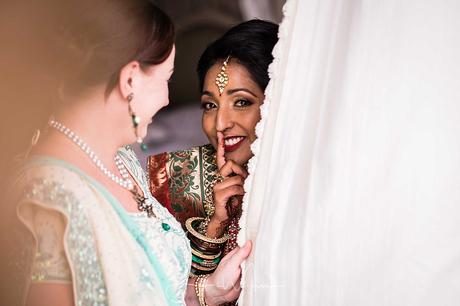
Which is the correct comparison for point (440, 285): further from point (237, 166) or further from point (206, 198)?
point (206, 198)

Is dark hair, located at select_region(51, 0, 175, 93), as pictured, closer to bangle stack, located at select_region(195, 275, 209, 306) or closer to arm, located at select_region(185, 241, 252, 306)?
arm, located at select_region(185, 241, 252, 306)

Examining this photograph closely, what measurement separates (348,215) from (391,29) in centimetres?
31

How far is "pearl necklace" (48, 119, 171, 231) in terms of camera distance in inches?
28.7

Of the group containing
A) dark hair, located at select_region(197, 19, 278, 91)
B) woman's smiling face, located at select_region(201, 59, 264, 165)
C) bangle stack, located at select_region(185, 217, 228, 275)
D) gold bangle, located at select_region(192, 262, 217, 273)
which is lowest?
gold bangle, located at select_region(192, 262, 217, 273)

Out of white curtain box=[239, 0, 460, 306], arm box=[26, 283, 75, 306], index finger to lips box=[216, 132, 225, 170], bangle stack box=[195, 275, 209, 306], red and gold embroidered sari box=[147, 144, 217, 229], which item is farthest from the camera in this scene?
red and gold embroidered sari box=[147, 144, 217, 229]

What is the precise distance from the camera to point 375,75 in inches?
33.6

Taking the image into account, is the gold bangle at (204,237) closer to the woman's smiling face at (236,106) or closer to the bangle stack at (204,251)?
the bangle stack at (204,251)

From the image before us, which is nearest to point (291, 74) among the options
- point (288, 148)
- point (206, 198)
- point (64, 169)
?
point (288, 148)

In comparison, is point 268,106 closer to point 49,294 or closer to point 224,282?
point 224,282

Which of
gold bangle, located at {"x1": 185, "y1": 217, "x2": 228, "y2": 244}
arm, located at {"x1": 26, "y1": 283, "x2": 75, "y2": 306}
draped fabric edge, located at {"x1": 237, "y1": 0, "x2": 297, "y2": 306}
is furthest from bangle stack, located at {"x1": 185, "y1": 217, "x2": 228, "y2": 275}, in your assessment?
arm, located at {"x1": 26, "y1": 283, "x2": 75, "y2": 306}

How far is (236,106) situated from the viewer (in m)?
1.28

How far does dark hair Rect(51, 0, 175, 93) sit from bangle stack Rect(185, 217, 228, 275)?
0.54m

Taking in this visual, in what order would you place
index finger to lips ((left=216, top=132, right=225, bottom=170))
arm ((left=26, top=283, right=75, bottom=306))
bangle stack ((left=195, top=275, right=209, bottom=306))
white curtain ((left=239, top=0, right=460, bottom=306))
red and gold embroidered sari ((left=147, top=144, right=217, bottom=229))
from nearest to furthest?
1. arm ((left=26, top=283, right=75, bottom=306))
2. white curtain ((left=239, top=0, right=460, bottom=306))
3. bangle stack ((left=195, top=275, right=209, bottom=306))
4. index finger to lips ((left=216, top=132, right=225, bottom=170))
5. red and gold embroidered sari ((left=147, top=144, right=217, bottom=229))

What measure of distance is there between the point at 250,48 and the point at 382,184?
1.87 ft
